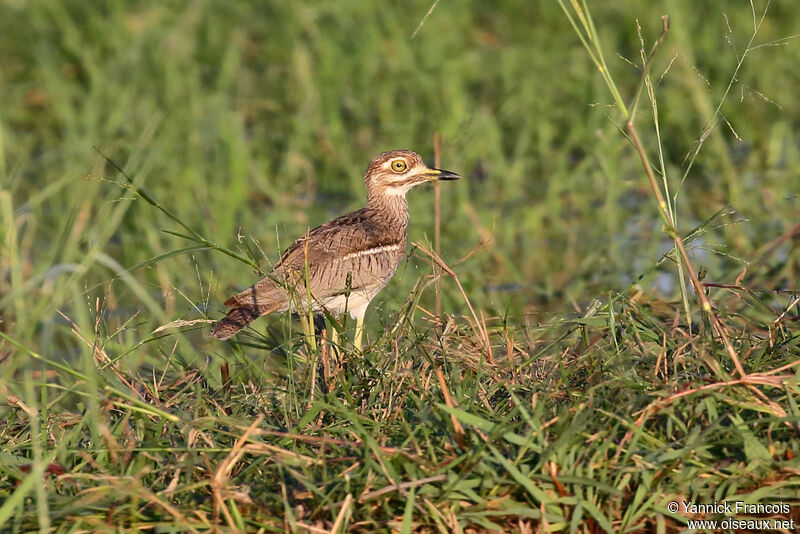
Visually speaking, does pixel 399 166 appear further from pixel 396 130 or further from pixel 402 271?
pixel 396 130

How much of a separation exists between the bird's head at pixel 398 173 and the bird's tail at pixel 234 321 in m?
1.47

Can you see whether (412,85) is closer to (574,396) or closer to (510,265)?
(510,265)

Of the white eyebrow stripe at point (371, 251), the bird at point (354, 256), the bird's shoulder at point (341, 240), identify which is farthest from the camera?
the white eyebrow stripe at point (371, 251)

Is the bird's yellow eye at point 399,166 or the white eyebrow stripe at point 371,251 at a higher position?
the bird's yellow eye at point 399,166

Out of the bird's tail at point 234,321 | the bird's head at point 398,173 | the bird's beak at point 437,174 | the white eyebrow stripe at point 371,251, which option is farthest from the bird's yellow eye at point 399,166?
the bird's tail at point 234,321

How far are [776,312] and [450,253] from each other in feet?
10.3

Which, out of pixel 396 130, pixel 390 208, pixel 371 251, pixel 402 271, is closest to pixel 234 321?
pixel 402 271

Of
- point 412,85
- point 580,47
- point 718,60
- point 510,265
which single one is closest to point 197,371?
point 510,265

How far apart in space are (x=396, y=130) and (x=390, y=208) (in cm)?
324

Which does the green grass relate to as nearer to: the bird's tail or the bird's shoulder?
the bird's tail

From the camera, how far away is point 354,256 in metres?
5.85

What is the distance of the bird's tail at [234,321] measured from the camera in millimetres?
4914

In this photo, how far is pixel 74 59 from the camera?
1073cm

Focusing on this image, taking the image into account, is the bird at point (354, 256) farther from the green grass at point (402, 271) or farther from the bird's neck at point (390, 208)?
the green grass at point (402, 271)
